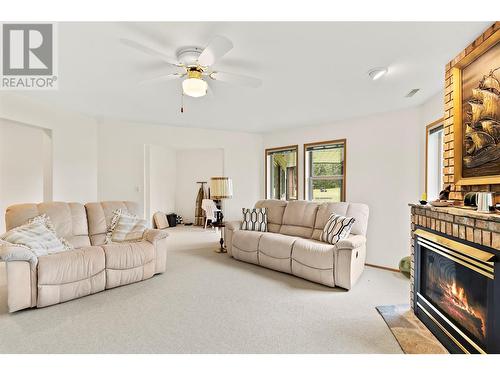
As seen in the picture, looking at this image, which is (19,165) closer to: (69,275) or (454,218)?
(69,275)

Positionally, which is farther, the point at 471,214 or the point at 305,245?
the point at 305,245

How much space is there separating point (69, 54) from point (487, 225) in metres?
3.40

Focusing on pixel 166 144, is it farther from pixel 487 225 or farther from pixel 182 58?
pixel 487 225

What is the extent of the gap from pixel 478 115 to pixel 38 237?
13.8 ft

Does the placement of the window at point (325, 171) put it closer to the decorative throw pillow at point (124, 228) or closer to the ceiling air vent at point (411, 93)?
the ceiling air vent at point (411, 93)

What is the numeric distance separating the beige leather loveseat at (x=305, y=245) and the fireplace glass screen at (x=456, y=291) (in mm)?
822

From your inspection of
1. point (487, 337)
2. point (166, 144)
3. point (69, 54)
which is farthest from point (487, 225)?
point (166, 144)

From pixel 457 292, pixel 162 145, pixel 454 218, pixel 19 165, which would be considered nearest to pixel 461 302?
pixel 457 292

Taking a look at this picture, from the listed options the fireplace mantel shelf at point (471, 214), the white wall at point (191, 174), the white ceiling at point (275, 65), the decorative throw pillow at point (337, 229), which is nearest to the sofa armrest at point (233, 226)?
the decorative throw pillow at point (337, 229)

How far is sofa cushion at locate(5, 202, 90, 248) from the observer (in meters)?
2.93

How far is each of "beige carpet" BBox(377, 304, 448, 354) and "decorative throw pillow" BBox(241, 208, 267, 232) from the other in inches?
88.9

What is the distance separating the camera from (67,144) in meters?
4.30

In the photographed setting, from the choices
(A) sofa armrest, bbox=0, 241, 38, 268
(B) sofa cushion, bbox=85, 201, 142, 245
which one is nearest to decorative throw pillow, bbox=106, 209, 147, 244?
(B) sofa cushion, bbox=85, 201, 142, 245

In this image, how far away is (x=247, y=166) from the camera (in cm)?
580
